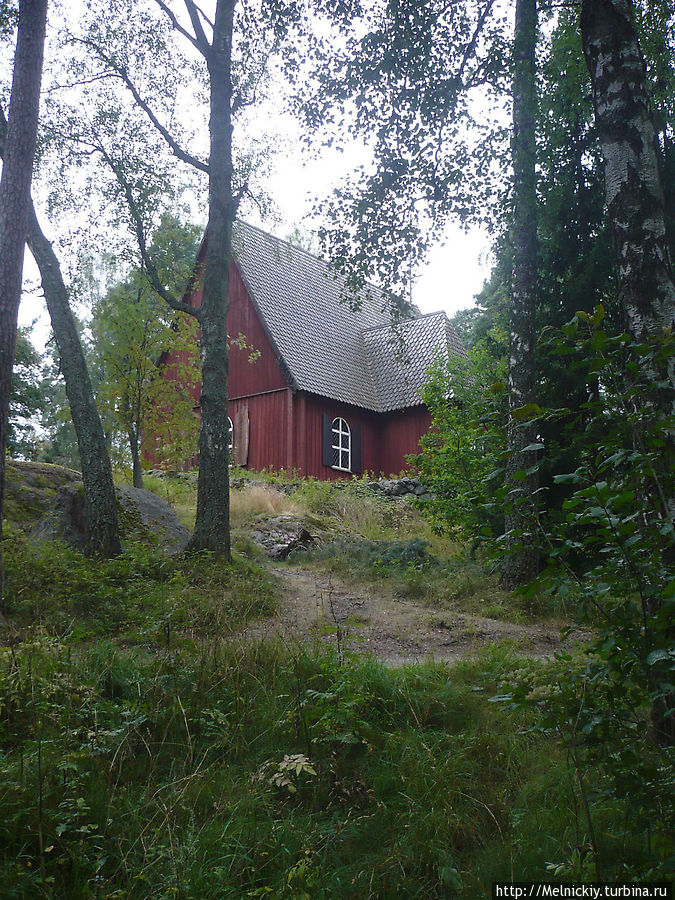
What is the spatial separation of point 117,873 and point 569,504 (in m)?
2.55

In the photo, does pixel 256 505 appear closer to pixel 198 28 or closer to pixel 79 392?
pixel 79 392

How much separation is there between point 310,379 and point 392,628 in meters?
14.1

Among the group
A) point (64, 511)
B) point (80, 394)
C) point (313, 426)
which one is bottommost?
point (64, 511)

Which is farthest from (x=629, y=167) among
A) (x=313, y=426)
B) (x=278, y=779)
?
(x=313, y=426)

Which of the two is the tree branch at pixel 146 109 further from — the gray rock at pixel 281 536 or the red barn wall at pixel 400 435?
the red barn wall at pixel 400 435

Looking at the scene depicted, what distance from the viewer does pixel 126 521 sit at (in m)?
10.5

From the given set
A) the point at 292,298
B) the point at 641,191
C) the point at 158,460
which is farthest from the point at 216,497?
the point at 292,298

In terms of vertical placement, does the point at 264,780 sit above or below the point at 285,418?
below

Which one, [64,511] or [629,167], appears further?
[64,511]

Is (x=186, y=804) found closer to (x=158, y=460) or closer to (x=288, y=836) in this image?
(x=288, y=836)

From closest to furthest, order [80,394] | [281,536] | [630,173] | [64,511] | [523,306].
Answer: [630,173], [523,306], [80,394], [64,511], [281,536]

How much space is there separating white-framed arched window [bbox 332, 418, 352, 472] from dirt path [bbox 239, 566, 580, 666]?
12461mm

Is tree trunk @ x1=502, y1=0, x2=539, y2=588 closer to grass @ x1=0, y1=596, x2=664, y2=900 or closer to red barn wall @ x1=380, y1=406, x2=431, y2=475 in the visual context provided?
grass @ x1=0, y1=596, x2=664, y2=900

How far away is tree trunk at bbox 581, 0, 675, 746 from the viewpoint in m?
3.70
